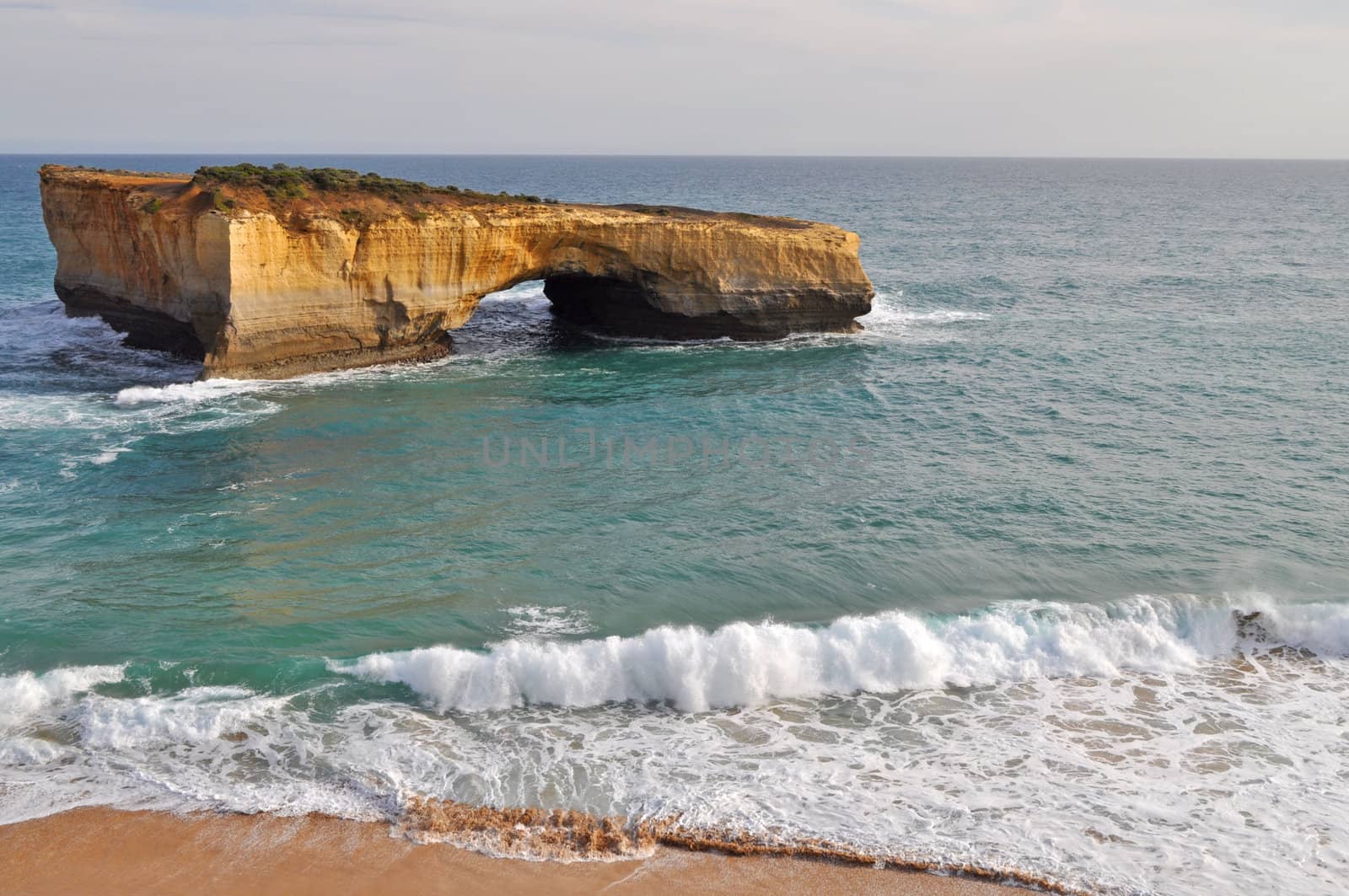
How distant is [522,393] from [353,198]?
7.33m

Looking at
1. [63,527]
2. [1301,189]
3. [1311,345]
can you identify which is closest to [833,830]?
[63,527]

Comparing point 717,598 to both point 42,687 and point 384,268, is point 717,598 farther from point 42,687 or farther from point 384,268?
point 384,268

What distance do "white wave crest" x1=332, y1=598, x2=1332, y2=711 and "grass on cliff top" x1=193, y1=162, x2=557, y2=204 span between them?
56.5ft

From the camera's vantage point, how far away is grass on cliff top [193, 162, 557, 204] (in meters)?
26.4

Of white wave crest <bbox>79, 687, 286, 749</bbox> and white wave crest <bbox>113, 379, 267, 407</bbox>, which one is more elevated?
white wave crest <bbox>113, 379, 267, 407</bbox>

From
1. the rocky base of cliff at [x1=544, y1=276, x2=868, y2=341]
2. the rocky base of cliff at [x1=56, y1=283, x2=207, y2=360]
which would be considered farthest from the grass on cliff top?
the rocky base of cliff at [x1=544, y1=276, x2=868, y2=341]

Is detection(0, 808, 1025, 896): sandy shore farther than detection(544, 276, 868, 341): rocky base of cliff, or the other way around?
detection(544, 276, 868, 341): rocky base of cliff

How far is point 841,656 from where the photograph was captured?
14250 millimetres

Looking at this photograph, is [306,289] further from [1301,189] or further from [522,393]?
[1301,189]

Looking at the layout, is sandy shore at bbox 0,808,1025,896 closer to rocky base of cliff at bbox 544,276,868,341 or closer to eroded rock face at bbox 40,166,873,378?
eroded rock face at bbox 40,166,873,378

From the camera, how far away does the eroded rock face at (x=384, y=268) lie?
25781 millimetres

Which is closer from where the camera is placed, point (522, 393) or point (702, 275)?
point (522, 393)

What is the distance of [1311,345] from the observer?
3127cm

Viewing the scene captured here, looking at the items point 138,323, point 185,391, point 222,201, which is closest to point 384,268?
point 222,201
